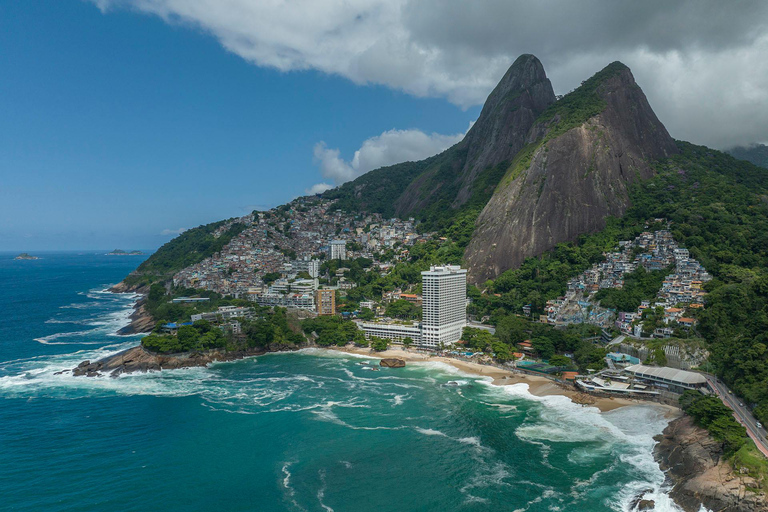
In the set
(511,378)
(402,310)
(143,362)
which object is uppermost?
(402,310)

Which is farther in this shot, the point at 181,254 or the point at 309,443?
the point at 181,254

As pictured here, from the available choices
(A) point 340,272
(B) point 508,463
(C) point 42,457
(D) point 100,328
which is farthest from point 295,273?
(B) point 508,463

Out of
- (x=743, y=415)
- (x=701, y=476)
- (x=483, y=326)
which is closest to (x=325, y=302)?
(x=483, y=326)

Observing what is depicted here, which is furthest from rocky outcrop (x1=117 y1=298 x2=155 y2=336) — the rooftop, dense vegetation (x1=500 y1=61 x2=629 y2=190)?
dense vegetation (x1=500 y1=61 x2=629 y2=190)

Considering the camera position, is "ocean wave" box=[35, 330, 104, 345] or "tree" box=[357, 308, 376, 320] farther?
"tree" box=[357, 308, 376, 320]

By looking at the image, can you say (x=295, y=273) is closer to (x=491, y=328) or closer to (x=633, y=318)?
(x=491, y=328)

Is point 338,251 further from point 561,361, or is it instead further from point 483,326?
point 561,361

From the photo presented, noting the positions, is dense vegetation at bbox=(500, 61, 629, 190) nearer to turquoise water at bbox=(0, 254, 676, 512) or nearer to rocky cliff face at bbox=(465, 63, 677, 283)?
rocky cliff face at bbox=(465, 63, 677, 283)
